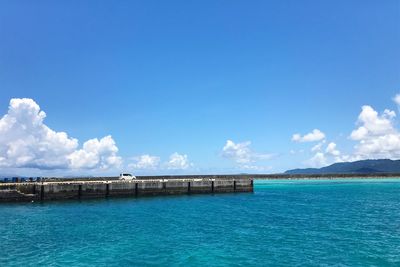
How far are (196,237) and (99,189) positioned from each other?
37290mm

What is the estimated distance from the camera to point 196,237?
31250 mm

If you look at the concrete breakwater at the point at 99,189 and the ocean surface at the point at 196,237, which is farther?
the concrete breakwater at the point at 99,189

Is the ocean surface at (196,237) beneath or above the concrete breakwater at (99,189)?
beneath

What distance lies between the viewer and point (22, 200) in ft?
189

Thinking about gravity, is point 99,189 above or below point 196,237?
above

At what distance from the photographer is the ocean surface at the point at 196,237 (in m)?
24.0

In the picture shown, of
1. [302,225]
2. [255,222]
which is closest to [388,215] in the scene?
[302,225]

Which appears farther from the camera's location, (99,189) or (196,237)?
(99,189)

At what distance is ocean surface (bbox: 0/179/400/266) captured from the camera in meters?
24.0

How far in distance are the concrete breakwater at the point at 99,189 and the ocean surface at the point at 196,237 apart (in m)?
9.04

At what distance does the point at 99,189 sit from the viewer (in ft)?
210

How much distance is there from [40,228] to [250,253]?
22.0 m

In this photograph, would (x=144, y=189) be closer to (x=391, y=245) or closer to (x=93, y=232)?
(x=93, y=232)

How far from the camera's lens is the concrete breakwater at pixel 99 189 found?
5879cm
